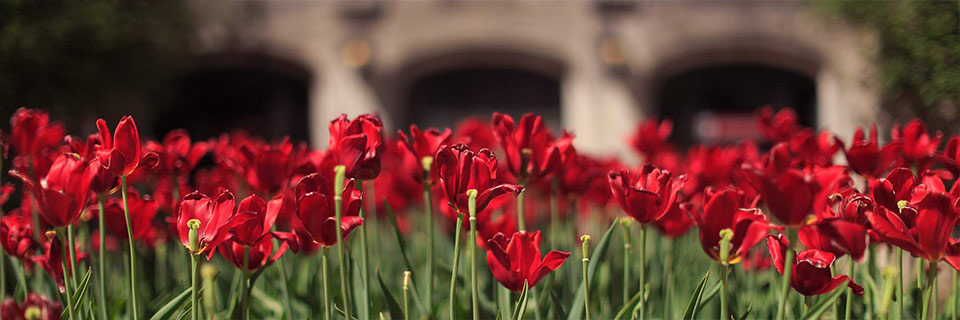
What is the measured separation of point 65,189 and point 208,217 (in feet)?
0.61

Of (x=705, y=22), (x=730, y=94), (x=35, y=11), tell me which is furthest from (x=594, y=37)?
(x=35, y=11)

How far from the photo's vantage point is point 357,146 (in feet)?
2.97

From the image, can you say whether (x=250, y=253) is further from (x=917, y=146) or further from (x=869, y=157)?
(x=917, y=146)

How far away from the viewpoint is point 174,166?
1313 millimetres

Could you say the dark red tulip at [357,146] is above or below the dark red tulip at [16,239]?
above

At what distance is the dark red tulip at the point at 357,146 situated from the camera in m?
0.91

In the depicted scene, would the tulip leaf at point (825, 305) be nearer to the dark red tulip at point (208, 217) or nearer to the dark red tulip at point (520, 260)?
the dark red tulip at point (520, 260)

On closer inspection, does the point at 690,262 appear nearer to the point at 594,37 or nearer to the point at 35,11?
the point at 35,11

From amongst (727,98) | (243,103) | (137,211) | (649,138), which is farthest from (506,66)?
(137,211)

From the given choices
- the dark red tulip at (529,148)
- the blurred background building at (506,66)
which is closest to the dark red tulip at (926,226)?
the dark red tulip at (529,148)

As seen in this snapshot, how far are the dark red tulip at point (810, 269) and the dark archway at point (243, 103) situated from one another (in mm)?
7910

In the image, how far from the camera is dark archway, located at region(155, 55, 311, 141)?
8461mm

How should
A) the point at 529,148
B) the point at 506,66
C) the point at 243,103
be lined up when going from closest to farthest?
the point at 529,148
the point at 506,66
the point at 243,103

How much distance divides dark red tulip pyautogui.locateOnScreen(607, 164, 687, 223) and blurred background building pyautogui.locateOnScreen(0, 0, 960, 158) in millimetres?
4609
